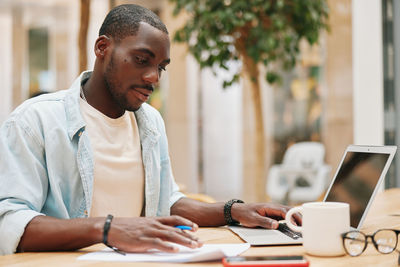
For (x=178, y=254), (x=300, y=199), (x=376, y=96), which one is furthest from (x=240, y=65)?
(x=178, y=254)

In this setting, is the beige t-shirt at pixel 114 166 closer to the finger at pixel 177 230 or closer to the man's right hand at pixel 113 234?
the man's right hand at pixel 113 234

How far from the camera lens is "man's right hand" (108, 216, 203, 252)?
1119mm

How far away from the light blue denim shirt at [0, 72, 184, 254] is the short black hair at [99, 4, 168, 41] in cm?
22

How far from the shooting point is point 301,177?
5.86 metres

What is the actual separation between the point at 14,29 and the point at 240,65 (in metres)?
3.63

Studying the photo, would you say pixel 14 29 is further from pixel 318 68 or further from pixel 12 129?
pixel 12 129

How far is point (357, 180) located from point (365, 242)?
1.20ft

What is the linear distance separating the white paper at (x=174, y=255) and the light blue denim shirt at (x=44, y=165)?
0.73 feet

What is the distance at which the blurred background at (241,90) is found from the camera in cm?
440

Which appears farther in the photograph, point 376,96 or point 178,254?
point 376,96

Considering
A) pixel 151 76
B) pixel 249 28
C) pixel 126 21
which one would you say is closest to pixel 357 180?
pixel 151 76

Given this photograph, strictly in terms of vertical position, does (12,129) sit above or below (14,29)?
below

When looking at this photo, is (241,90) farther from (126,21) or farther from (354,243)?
(354,243)

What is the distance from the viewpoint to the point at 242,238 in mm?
1383
